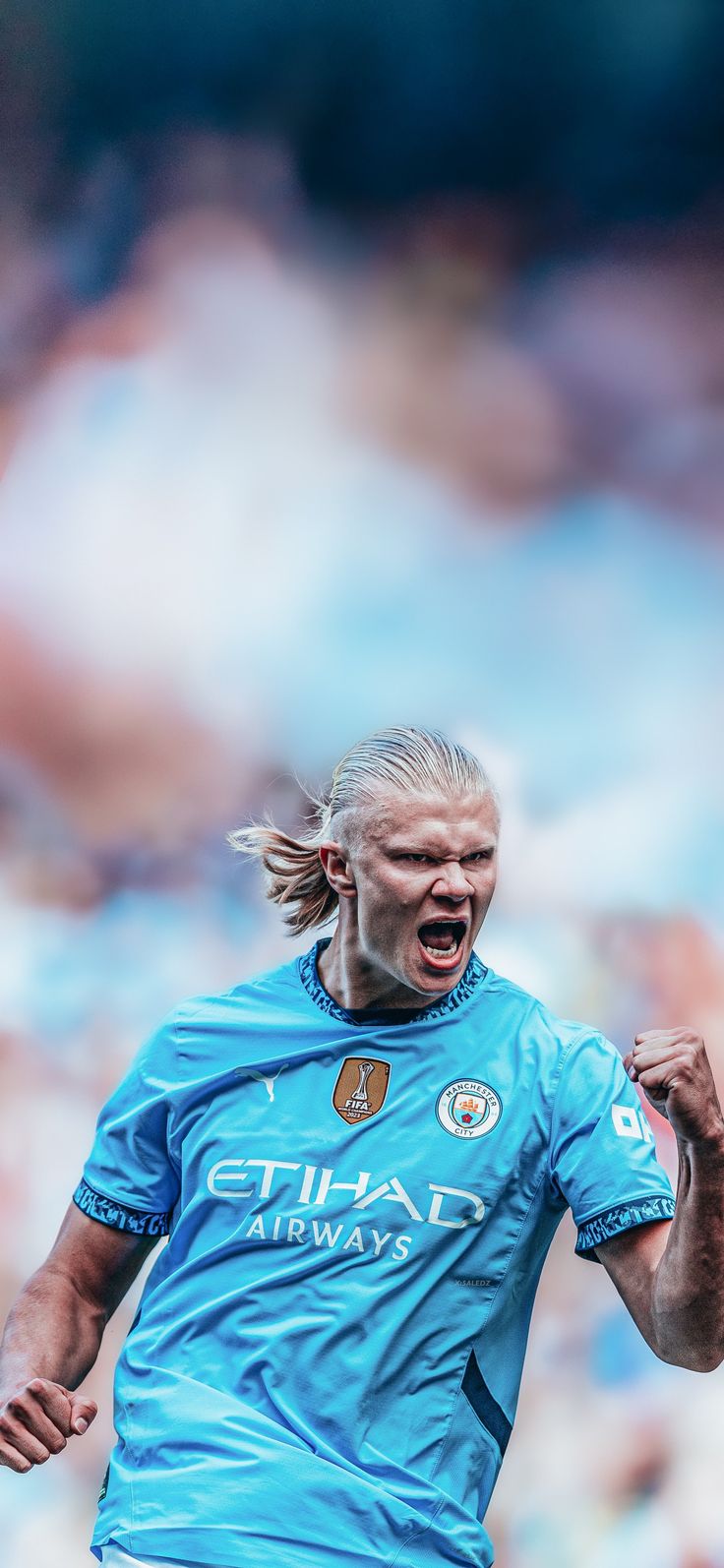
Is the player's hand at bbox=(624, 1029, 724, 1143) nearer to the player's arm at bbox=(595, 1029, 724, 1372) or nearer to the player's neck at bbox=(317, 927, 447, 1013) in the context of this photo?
the player's arm at bbox=(595, 1029, 724, 1372)

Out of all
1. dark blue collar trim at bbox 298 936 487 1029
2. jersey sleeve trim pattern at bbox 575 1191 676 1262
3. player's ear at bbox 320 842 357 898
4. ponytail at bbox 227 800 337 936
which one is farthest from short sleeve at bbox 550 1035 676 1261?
ponytail at bbox 227 800 337 936

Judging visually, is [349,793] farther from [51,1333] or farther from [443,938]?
[51,1333]

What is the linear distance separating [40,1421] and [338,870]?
1015mm

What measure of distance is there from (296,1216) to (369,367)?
150 inches

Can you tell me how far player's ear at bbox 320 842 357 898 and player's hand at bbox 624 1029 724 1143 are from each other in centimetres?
76

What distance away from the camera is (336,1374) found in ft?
8.43

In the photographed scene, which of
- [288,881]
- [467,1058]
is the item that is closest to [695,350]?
[288,881]

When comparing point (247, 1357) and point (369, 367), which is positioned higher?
point (369, 367)

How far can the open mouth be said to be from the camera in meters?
2.79

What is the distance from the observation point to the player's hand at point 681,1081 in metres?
2.27

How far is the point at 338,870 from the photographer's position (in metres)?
3.01

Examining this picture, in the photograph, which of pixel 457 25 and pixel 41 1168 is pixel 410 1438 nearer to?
pixel 41 1168

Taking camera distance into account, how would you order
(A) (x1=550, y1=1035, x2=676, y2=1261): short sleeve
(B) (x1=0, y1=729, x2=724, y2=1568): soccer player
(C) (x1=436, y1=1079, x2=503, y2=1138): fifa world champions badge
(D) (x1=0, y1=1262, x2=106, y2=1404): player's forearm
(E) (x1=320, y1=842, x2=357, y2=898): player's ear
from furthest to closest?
1. (E) (x1=320, y1=842, x2=357, y2=898): player's ear
2. (D) (x1=0, y1=1262, x2=106, y2=1404): player's forearm
3. (C) (x1=436, y1=1079, x2=503, y2=1138): fifa world champions badge
4. (A) (x1=550, y1=1035, x2=676, y2=1261): short sleeve
5. (B) (x1=0, y1=729, x2=724, y2=1568): soccer player

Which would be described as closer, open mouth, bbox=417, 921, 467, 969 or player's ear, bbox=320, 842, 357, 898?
open mouth, bbox=417, 921, 467, 969
